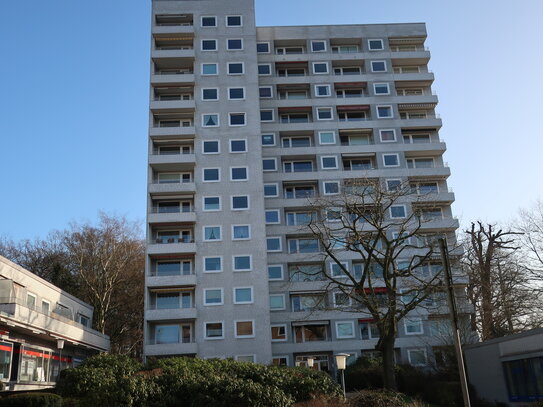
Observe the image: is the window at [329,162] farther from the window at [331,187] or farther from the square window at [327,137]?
the square window at [327,137]

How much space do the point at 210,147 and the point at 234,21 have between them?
1552 centimetres

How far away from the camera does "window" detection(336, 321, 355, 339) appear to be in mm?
52719

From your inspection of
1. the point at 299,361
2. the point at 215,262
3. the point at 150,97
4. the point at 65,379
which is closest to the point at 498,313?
the point at 299,361

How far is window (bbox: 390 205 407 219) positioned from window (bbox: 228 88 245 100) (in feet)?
62.3

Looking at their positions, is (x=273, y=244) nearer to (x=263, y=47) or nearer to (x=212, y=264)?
(x=212, y=264)

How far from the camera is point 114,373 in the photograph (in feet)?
81.3

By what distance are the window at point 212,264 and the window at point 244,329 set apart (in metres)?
5.09

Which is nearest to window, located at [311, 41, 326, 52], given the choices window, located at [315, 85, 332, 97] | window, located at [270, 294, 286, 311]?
window, located at [315, 85, 332, 97]

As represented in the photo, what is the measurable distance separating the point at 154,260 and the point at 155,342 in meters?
7.74

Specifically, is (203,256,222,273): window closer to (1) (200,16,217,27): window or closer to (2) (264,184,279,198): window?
(2) (264,184,279,198): window

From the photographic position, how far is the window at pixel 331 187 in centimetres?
5788

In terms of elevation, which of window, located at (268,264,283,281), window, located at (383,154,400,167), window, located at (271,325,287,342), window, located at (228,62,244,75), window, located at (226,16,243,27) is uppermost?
window, located at (226,16,243,27)

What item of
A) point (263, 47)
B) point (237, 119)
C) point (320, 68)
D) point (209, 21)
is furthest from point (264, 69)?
point (237, 119)

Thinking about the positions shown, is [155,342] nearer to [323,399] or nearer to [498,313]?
[498,313]
